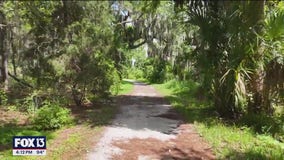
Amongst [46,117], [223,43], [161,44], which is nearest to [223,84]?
[223,43]

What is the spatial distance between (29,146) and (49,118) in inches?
119

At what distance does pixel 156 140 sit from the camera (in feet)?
26.9

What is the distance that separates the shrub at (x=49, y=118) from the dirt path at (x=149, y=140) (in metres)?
1.31

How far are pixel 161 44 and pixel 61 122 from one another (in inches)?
1029

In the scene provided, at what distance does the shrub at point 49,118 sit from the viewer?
9008 millimetres

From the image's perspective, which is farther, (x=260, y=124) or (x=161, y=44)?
(x=161, y=44)

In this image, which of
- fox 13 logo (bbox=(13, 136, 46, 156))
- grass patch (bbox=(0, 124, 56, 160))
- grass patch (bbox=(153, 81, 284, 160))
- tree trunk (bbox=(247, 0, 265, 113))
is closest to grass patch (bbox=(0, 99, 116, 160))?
grass patch (bbox=(0, 124, 56, 160))

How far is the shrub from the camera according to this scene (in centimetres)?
901

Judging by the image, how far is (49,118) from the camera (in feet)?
29.8

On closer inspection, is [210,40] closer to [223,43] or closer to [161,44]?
[223,43]

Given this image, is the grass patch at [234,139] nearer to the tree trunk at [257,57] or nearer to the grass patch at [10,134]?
the tree trunk at [257,57]

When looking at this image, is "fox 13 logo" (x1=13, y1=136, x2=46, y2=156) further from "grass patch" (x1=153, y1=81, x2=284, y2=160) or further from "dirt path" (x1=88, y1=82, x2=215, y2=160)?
"grass patch" (x1=153, y1=81, x2=284, y2=160)

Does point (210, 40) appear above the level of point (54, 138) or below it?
above

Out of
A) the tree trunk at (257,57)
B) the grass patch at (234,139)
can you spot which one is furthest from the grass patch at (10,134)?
the tree trunk at (257,57)
